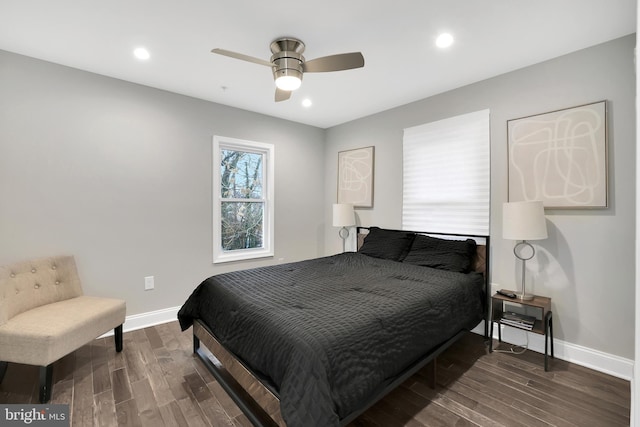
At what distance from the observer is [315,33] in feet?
7.13

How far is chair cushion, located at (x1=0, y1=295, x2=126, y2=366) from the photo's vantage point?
186 cm

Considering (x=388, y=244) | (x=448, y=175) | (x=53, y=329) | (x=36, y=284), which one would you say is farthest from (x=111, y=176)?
(x=448, y=175)

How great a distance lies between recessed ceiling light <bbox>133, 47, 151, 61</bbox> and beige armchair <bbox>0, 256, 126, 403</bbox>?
1.94m

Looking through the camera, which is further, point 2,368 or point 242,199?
point 242,199

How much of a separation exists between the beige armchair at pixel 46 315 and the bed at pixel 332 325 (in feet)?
2.11

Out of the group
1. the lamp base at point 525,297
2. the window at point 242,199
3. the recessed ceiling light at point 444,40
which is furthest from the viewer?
the window at point 242,199

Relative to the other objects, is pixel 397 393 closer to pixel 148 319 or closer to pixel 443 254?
pixel 443 254

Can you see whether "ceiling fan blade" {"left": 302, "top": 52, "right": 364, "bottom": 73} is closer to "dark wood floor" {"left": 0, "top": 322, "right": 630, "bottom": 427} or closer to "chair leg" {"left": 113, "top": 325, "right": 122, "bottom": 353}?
"dark wood floor" {"left": 0, "top": 322, "right": 630, "bottom": 427}

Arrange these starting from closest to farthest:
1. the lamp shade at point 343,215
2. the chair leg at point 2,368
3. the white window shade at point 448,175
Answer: the chair leg at point 2,368 → the white window shade at point 448,175 → the lamp shade at point 343,215

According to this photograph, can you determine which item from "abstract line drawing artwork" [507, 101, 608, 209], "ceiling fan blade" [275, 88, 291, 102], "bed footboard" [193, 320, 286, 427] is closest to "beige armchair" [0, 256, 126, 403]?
"bed footboard" [193, 320, 286, 427]

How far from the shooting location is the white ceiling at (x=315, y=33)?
6.27 feet

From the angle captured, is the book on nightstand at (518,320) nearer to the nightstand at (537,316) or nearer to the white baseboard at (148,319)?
the nightstand at (537,316)

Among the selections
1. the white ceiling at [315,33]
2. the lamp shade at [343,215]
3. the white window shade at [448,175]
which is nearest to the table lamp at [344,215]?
the lamp shade at [343,215]

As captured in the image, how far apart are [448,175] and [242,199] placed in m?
2.70
